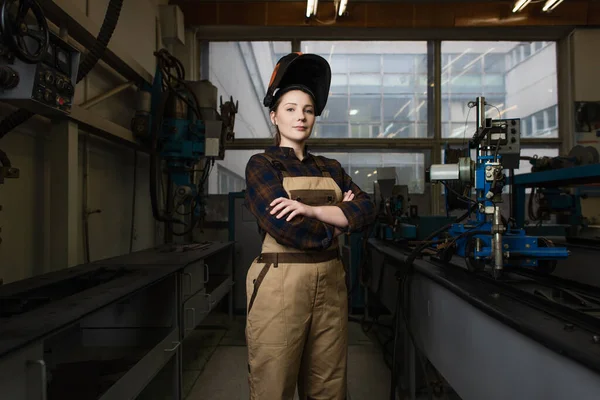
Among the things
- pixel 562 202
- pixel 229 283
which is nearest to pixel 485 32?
pixel 562 202

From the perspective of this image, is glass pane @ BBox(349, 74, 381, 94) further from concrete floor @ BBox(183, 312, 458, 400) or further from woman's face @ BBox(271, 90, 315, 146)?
woman's face @ BBox(271, 90, 315, 146)


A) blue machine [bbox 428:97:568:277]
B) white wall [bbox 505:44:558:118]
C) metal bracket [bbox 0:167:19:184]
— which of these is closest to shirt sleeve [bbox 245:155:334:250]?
blue machine [bbox 428:97:568:277]

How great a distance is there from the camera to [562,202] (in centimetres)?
324

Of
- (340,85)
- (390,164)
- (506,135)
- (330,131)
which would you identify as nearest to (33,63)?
(506,135)

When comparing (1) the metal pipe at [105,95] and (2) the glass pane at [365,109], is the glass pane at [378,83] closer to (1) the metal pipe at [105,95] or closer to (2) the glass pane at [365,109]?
(2) the glass pane at [365,109]

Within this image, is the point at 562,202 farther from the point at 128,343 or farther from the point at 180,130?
the point at 128,343

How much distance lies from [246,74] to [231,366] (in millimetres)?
3298

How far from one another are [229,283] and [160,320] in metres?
1.22

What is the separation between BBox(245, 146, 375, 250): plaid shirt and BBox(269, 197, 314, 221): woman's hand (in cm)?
2

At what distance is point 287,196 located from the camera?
1.11 metres

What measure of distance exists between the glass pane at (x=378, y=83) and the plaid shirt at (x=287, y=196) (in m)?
3.01

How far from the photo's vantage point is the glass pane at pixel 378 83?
4.15 m

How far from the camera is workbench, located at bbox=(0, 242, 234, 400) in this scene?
80 centimetres

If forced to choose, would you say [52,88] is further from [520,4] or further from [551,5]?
[551,5]
